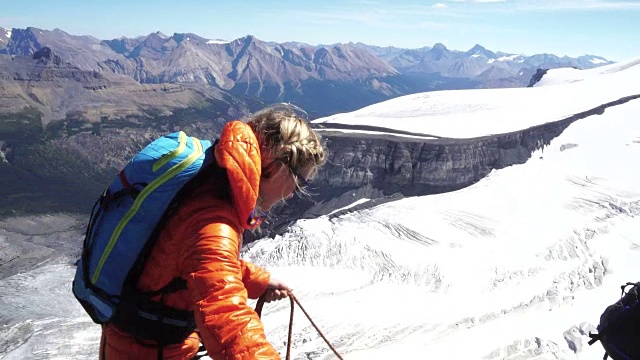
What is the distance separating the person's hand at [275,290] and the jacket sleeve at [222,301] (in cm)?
174

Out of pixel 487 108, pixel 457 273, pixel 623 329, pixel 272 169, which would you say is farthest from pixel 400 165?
pixel 272 169

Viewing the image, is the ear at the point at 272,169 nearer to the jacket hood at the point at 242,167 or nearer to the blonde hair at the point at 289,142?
the blonde hair at the point at 289,142

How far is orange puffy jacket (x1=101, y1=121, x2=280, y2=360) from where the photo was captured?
258cm

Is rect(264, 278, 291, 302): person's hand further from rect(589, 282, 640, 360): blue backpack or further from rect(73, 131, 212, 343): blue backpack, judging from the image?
rect(589, 282, 640, 360): blue backpack

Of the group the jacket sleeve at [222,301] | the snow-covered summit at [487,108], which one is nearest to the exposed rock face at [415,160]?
the snow-covered summit at [487,108]

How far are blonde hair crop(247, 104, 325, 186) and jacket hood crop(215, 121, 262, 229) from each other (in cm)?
15

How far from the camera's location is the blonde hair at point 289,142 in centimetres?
322

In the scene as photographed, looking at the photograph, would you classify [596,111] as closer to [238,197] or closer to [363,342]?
[363,342]

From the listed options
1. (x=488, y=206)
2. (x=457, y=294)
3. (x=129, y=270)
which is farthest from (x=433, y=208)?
(x=129, y=270)

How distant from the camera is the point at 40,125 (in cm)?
19550

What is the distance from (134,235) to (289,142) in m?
1.14

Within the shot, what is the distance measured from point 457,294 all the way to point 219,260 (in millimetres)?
20461

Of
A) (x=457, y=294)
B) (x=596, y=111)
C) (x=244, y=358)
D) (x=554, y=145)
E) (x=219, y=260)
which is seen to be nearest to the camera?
(x=244, y=358)

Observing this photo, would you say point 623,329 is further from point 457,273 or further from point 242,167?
point 457,273
